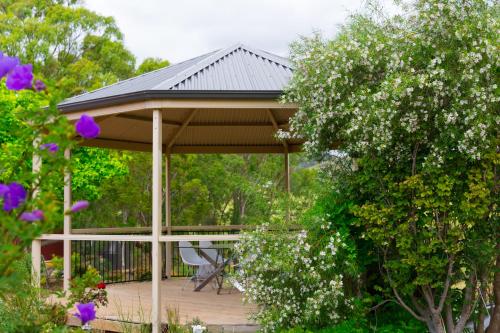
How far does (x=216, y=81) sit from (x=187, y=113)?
11.5 ft

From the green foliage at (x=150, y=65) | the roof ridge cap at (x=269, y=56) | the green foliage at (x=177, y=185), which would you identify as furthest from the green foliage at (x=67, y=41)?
the roof ridge cap at (x=269, y=56)

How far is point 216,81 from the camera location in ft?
27.5

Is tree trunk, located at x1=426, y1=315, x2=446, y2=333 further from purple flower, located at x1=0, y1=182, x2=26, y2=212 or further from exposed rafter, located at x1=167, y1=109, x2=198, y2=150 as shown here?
exposed rafter, located at x1=167, y1=109, x2=198, y2=150

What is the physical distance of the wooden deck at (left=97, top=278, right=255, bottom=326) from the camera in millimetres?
8383

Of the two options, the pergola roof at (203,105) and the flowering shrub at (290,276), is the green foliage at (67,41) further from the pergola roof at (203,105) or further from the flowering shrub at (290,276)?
the flowering shrub at (290,276)

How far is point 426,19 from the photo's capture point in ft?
21.2

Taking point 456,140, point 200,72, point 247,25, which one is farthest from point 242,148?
point 247,25

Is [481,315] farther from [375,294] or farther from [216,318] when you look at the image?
[216,318]

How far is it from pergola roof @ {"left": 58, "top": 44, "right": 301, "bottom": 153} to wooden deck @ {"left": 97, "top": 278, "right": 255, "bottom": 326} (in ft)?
8.69

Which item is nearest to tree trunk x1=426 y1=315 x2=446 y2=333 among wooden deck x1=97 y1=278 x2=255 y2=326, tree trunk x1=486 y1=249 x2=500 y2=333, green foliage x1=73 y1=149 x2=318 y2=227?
tree trunk x1=486 y1=249 x2=500 y2=333

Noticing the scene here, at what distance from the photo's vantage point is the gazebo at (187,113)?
7879mm

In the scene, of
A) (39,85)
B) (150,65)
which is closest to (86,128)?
(39,85)

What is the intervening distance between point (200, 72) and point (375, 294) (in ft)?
12.5

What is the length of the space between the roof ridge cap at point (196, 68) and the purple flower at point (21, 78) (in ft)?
14.5
